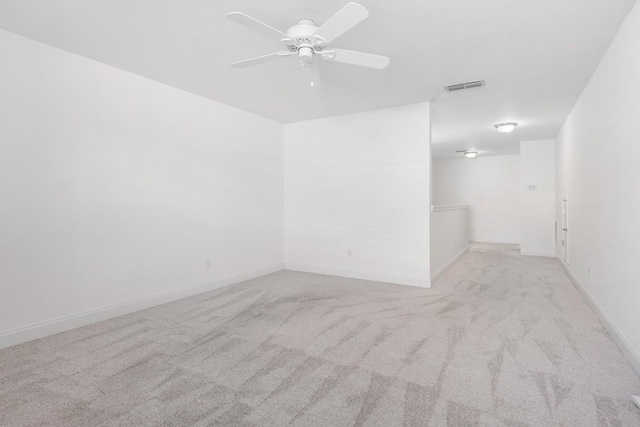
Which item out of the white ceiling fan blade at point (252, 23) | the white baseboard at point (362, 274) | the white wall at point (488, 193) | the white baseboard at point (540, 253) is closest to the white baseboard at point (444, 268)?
the white baseboard at point (362, 274)

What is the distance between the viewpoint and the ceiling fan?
1855mm

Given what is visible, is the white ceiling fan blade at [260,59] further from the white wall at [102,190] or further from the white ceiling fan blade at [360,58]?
the white wall at [102,190]

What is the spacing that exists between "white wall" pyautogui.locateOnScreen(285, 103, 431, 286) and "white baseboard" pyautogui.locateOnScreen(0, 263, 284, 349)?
162 cm

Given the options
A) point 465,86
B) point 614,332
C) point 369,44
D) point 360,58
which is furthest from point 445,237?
point 360,58

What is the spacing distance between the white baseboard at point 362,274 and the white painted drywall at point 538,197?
4195mm

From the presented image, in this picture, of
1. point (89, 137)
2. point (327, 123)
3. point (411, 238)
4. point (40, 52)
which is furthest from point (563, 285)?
point (40, 52)

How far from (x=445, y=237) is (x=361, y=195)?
185cm

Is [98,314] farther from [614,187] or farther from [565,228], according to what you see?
[565,228]

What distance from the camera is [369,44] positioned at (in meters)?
2.71

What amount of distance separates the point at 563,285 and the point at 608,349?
7.29 feet

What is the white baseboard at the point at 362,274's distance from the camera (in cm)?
439

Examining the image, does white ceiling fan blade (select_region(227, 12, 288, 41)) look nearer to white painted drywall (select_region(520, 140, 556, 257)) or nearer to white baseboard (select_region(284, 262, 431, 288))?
white baseboard (select_region(284, 262, 431, 288))

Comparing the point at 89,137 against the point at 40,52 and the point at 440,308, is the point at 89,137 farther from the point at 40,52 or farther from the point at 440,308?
the point at 440,308

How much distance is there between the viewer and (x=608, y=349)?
7.98ft
